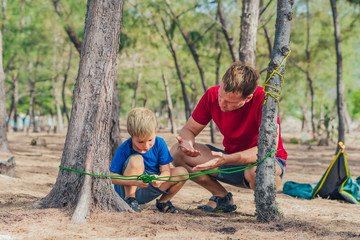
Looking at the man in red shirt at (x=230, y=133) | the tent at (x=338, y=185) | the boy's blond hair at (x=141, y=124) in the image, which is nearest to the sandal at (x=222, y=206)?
the man in red shirt at (x=230, y=133)

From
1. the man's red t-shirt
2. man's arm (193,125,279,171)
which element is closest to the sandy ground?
man's arm (193,125,279,171)

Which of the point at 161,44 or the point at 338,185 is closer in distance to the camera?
the point at 338,185

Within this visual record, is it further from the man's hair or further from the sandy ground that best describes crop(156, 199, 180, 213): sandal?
the man's hair

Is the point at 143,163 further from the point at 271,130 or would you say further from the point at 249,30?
the point at 249,30

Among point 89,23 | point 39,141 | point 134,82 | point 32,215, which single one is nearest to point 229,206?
point 32,215

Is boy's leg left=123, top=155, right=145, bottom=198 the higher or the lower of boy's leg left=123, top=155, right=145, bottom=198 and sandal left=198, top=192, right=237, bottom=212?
the higher

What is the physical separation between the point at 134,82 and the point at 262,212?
2314cm

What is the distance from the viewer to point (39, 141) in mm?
12633

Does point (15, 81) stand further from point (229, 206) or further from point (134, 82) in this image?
point (229, 206)

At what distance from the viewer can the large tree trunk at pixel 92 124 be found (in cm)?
292

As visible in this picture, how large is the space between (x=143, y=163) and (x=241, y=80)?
43.5 inches

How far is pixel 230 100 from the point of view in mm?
3053

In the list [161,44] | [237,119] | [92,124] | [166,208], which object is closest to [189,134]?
[237,119]

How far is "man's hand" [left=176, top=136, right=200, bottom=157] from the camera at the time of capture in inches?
128
